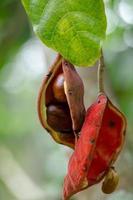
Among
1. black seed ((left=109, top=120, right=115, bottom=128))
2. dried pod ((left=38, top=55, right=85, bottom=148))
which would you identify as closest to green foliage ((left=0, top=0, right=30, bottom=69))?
dried pod ((left=38, top=55, right=85, bottom=148))

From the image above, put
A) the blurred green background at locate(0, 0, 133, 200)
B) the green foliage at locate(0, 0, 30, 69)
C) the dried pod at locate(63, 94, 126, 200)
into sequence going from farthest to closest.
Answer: the green foliage at locate(0, 0, 30, 69)
the blurred green background at locate(0, 0, 133, 200)
the dried pod at locate(63, 94, 126, 200)

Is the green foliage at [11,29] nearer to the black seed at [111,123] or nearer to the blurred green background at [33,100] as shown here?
the blurred green background at [33,100]

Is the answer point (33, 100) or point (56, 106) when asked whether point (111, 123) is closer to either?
point (56, 106)

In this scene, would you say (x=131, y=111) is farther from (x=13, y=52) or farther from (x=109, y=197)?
(x=109, y=197)

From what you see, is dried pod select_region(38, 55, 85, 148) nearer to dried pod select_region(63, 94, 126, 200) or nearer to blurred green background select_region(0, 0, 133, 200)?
dried pod select_region(63, 94, 126, 200)

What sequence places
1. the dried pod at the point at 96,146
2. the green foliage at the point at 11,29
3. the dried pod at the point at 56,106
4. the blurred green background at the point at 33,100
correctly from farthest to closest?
the green foliage at the point at 11,29 < the blurred green background at the point at 33,100 < the dried pod at the point at 56,106 < the dried pod at the point at 96,146

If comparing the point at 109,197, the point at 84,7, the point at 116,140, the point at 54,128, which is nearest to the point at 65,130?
the point at 54,128

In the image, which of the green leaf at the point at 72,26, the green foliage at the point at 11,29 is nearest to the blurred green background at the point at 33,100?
the green foliage at the point at 11,29
